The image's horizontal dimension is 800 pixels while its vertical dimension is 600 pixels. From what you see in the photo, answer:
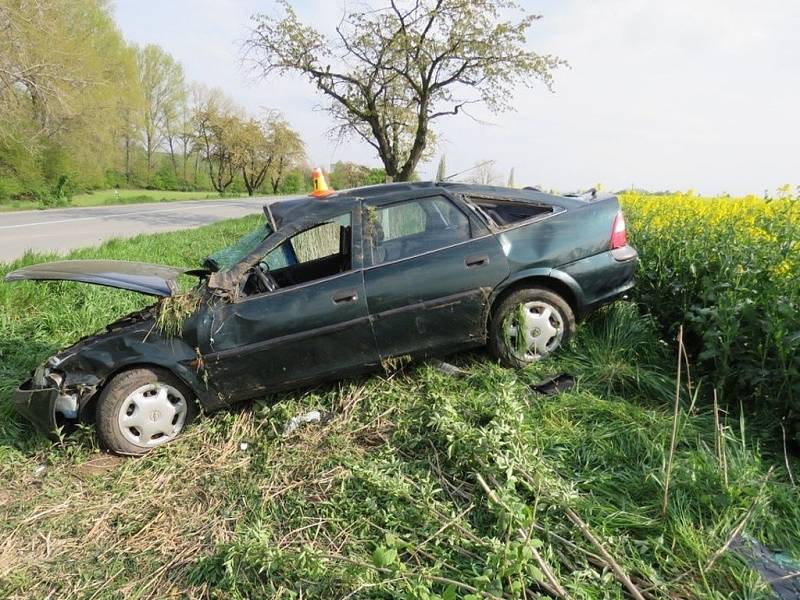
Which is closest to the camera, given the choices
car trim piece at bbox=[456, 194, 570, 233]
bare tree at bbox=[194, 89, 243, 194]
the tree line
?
car trim piece at bbox=[456, 194, 570, 233]

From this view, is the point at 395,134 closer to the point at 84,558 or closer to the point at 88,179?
the point at 84,558

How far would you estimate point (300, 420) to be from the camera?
→ 343 centimetres

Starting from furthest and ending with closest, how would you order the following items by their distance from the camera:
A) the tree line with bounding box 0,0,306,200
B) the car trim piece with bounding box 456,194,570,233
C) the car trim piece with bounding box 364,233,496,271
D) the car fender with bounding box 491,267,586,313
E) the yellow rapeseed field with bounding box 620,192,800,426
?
1. the tree line with bounding box 0,0,306,200
2. the car trim piece with bounding box 456,194,570,233
3. the car fender with bounding box 491,267,586,313
4. the car trim piece with bounding box 364,233,496,271
5. the yellow rapeseed field with bounding box 620,192,800,426

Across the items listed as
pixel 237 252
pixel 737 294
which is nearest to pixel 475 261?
pixel 737 294

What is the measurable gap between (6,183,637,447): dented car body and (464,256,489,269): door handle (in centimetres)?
1

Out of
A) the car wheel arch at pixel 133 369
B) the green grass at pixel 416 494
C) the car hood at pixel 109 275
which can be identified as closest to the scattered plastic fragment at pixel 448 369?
the green grass at pixel 416 494

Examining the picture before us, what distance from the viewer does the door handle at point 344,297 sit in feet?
10.9

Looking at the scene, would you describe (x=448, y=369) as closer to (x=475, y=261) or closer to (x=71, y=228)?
(x=475, y=261)

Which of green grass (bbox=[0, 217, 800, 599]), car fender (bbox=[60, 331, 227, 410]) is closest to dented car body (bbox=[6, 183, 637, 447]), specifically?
car fender (bbox=[60, 331, 227, 410])

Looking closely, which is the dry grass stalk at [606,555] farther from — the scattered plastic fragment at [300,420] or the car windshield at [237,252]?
the car windshield at [237,252]

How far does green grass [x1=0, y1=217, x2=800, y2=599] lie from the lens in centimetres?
199

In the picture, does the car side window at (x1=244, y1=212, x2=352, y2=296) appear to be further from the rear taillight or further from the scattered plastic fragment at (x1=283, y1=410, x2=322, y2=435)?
the rear taillight

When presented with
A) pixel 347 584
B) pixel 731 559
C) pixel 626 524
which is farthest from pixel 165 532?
pixel 731 559

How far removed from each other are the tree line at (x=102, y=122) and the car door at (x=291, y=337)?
17.9m
